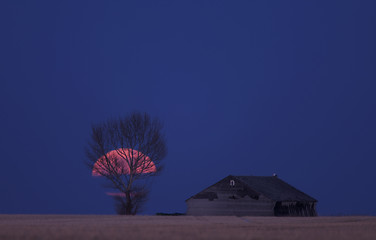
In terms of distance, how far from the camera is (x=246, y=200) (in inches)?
2206

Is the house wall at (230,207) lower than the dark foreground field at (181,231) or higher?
higher

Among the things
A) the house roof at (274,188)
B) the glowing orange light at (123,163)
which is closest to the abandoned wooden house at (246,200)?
the house roof at (274,188)

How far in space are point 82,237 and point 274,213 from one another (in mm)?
40913

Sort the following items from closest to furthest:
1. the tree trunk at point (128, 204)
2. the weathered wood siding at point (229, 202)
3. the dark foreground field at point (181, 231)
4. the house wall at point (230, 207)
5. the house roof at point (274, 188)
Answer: the dark foreground field at point (181, 231) → the tree trunk at point (128, 204) → the house wall at point (230, 207) → the weathered wood siding at point (229, 202) → the house roof at point (274, 188)

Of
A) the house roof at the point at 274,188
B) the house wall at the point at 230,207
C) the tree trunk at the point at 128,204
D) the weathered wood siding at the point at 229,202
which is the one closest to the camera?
the tree trunk at the point at 128,204

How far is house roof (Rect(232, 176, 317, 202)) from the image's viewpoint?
56.3m

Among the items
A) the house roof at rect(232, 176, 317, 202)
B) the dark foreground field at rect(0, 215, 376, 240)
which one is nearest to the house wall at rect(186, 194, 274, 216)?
the house roof at rect(232, 176, 317, 202)

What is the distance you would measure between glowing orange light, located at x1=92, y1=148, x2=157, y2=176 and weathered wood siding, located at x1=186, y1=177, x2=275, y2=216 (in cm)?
1079

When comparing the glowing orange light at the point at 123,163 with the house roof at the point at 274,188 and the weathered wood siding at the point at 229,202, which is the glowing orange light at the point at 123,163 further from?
the house roof at the point at 274,188

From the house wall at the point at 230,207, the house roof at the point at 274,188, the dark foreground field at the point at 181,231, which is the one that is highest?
the house roof at the point at 274,188

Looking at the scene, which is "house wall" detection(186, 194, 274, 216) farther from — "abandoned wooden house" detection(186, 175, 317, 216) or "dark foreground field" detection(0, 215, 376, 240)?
"dark foreground field" detection(0, 215, 376, 240)

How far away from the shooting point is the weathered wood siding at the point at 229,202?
54625 millimetres

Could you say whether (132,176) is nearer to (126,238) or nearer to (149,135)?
(149,135)

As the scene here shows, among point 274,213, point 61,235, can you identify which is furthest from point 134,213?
point 61,235
